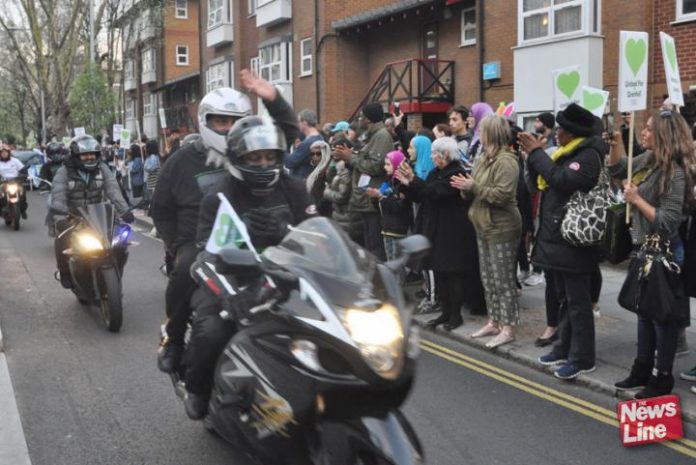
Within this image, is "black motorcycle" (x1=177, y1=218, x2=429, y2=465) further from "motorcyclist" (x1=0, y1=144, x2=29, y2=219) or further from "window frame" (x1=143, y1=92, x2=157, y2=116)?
"window frame" (x1=143, y1=92, x2=157, y2=116)

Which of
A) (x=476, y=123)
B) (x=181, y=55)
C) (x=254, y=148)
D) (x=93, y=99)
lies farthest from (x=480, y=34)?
(x=181, y=55)

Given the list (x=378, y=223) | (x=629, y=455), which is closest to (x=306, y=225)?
(x=629, y=455)

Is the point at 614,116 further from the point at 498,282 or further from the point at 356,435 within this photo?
the point at 356,435

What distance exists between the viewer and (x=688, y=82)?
46.8 ft

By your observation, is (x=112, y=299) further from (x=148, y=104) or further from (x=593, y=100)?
(x=148, y=104)

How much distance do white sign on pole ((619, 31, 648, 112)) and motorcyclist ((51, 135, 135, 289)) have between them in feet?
16.9

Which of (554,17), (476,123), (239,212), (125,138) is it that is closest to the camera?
(239,212)

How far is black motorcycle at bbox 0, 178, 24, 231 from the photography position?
16.4m

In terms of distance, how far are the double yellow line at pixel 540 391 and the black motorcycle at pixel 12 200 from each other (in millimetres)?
12337

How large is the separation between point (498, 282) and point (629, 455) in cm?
248

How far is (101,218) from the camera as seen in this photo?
24.8ft

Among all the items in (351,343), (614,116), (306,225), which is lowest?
(351,343)

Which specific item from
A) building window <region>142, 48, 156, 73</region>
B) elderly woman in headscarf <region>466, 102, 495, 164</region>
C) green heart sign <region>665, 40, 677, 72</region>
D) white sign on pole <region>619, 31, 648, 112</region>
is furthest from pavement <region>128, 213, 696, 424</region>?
building window <region>142, 48, 156, 73</region>

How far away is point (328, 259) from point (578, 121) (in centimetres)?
322
